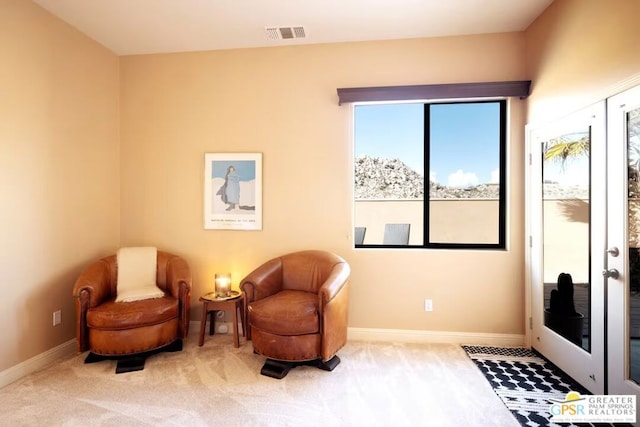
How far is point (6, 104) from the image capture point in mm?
2496

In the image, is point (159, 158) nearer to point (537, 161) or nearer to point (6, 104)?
point (6, 104)

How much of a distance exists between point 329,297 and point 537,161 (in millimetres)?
2318

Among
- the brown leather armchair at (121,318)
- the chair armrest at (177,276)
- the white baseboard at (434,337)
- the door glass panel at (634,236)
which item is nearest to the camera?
the door glass panel at (634,236)

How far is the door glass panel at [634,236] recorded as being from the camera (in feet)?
6.27

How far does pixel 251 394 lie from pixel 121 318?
4.21ft

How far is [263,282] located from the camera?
296cm

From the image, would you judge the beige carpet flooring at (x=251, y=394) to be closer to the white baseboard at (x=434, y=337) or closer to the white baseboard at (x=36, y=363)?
the white baseboard at (x=36, y=363)

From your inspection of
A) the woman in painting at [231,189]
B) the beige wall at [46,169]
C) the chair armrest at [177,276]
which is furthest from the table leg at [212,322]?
the beige wall at [46,169]

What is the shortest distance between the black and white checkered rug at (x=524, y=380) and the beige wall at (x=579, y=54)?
2131 millimetres

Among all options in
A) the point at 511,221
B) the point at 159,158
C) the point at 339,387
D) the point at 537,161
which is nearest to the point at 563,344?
the point at 511,221

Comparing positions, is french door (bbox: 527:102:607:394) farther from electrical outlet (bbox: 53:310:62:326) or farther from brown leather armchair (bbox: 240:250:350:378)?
electrical outlet (bbox: 53:310:62:326)

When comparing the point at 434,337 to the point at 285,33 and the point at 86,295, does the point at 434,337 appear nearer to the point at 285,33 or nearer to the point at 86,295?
the point at 86,295

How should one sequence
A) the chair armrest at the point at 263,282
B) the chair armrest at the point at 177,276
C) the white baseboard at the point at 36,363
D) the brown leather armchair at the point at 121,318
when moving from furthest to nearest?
the chair armrest at the point at 177,276
the chair armrest at the point at 263,282
the brown leather armchair at the point at 121,318
the white baseboard at the point at 36,363

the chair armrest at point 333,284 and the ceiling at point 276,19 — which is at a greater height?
the ceiling at point 276,19
